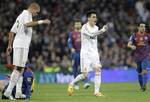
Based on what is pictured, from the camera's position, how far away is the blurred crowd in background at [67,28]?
34406 millimetres

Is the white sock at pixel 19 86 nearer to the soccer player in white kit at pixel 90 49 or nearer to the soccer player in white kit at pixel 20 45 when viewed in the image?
the soccer player in white kit at pixel 20 45

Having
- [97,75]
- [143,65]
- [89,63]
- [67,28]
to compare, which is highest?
[67,28]

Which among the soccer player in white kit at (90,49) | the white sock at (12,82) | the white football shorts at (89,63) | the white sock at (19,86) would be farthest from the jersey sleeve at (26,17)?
the white football shorts at (89,63)

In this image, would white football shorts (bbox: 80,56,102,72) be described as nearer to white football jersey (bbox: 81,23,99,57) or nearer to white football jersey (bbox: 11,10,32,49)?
white football jersey (bbox: 81,23,99,57)

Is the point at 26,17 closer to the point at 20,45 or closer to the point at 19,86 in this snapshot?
the point at 20,45

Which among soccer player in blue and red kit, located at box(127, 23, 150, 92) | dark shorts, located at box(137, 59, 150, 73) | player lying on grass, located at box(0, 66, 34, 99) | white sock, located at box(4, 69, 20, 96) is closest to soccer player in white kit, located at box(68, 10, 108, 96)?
player lying on grass, located at box(0, 66, 34, 99)

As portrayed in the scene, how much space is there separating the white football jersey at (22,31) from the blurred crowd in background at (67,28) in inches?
536

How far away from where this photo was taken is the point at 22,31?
18.9 m

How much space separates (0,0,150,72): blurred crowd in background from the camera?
113 ft

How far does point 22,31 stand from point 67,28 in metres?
18.5

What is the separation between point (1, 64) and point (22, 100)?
13.8 meters

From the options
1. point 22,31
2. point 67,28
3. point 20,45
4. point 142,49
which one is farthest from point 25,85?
point 67,28

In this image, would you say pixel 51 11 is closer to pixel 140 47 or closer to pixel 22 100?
pixel 140 47

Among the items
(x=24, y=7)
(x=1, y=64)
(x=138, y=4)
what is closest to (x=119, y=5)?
(x=138, y=4)
